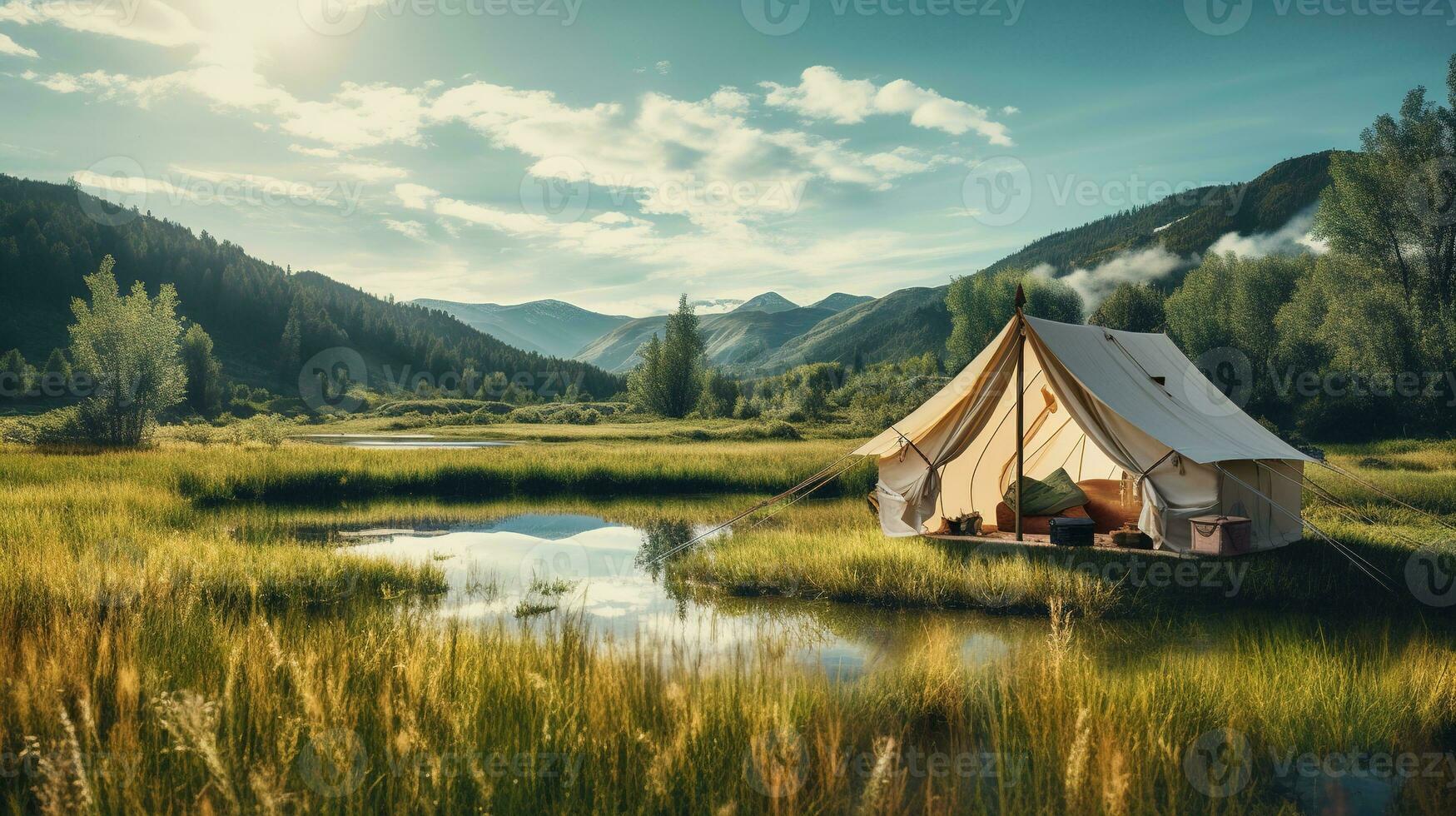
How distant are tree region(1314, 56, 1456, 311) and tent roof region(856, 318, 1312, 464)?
2867 cm

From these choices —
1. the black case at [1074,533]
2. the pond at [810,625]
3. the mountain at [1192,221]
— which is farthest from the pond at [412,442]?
the mountain at [1192,221]

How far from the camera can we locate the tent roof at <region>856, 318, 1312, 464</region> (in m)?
10.4

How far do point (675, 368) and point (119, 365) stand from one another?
132 feet

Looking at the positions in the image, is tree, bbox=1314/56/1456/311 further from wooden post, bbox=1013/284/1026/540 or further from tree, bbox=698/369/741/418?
tree, bbox=698/369/741/418

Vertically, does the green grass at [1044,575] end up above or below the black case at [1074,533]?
A: below

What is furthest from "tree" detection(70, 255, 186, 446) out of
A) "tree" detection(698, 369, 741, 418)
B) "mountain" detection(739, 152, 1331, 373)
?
"mountain" detection(739, 152, 1331, 373)

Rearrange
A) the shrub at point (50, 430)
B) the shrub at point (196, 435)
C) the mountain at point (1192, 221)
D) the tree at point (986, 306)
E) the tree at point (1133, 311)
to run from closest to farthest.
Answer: the shrub at point (50, 430), the shrub at point (196, 435), the tree at point (1133, 311), the tree at point (986, 306), the mountain at point (1192, 221)

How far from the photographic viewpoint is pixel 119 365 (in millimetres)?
26797

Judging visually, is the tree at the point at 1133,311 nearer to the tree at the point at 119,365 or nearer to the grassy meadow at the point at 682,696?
the grassy meadow at the point at 682,696

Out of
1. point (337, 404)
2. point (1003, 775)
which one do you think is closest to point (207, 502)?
point (1003, 775)

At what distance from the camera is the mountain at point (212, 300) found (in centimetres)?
9806

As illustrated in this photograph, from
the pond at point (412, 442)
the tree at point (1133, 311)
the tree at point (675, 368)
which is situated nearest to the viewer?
the pond at point (412, 442)

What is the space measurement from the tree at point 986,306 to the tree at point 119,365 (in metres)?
62.2

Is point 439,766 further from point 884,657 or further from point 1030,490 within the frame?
point 1030,490
